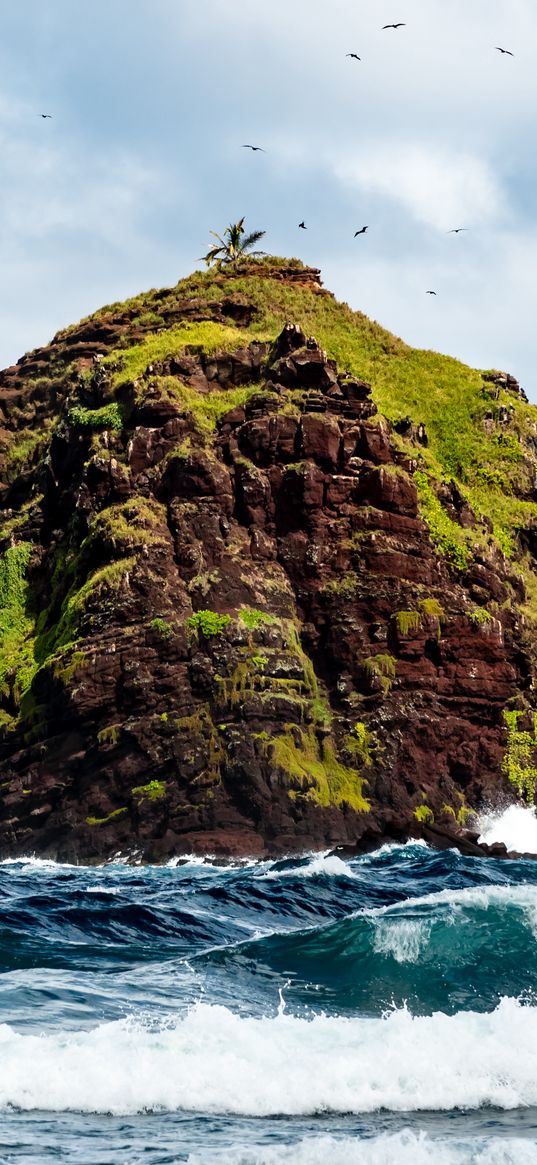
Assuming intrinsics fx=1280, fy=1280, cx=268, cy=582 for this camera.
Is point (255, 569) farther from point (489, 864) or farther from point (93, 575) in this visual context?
point (489, 864)

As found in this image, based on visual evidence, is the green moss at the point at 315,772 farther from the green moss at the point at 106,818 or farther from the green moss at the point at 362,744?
the green moss at the point at 106,818

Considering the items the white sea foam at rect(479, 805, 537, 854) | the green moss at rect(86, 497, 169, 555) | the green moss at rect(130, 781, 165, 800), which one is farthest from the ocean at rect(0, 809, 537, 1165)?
the green moss at rect(86, 497, 169, 555)

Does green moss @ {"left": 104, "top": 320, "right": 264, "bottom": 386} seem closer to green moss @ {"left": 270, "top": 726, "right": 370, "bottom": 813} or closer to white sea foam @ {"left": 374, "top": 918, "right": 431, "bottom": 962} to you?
green moss @ {"left": 270, "top": 726, "right": 370, "bottom": 813}

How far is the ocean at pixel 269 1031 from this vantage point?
1268cm

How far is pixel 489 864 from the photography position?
41.2 meters

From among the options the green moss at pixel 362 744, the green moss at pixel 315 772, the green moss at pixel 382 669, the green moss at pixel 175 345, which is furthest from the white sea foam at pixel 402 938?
the green moss at pixel 175 345

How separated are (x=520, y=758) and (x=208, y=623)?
16493 mm

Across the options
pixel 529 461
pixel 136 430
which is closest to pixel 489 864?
pixel 136 430

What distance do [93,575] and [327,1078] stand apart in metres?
49.9

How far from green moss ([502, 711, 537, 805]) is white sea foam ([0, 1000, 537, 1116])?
4517cm

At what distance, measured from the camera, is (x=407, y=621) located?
61.8 metres

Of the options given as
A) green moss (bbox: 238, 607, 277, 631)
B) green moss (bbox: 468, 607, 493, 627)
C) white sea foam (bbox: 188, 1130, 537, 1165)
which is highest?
green moss (bbox: 468, 607, 493, 627)

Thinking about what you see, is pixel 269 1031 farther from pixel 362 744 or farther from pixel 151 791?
pixel 362 744

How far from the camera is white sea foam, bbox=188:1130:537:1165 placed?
11.9 metres
